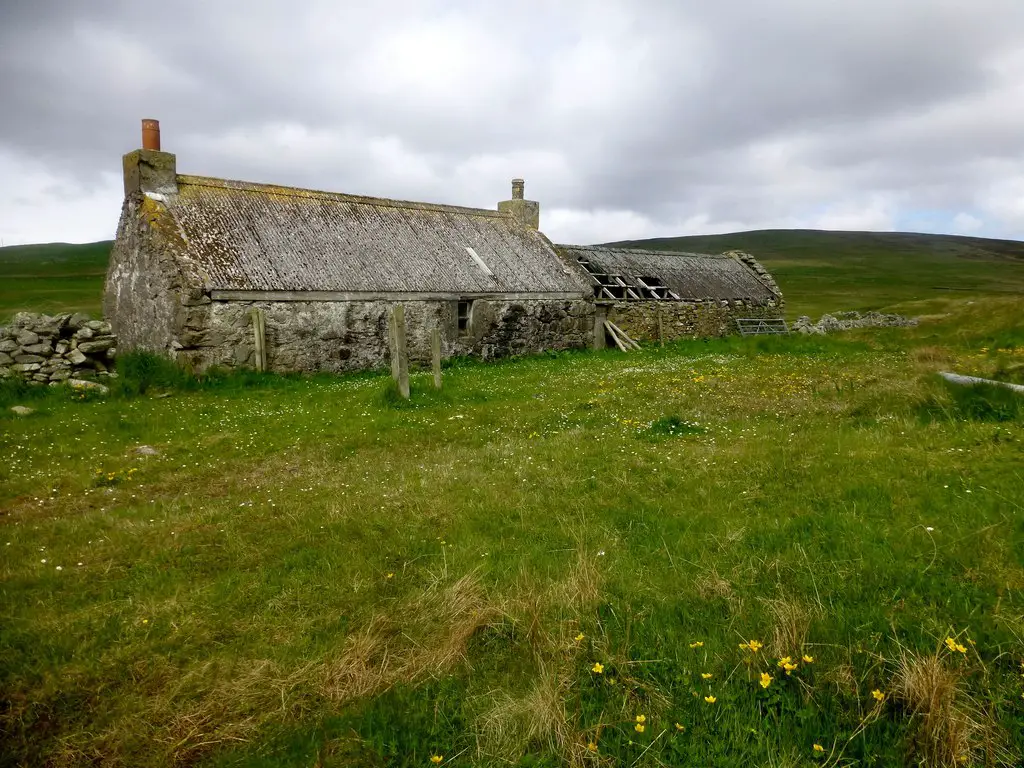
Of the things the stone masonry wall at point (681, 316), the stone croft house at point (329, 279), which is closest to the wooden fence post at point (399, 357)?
the stone croft house at point (329, 279)

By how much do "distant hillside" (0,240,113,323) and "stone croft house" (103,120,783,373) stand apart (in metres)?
23.7

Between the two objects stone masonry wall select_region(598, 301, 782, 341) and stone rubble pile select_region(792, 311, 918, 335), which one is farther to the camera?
stone rubble pile select_region(792, 311, 918, 335)

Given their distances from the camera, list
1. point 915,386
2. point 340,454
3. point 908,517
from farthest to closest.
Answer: point 915,386 → point 340,454 → point 908,517

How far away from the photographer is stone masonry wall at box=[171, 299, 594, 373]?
1702 centimetres

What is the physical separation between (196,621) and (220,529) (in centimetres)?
179

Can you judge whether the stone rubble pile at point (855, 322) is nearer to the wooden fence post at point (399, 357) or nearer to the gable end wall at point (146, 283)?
the wooden fence post at point (399, 357)

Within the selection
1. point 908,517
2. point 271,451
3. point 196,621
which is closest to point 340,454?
point 271,451

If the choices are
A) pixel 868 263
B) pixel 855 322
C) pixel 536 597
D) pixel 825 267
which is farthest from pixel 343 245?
pixel 868 263

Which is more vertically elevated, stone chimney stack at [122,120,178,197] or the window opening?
stone chimney stack at [122,120,178,197]

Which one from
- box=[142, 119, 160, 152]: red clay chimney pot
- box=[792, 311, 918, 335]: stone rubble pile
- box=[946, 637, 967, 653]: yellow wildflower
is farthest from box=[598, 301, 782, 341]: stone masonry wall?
box=[946, 637, 967, 653]: yellow wildflower

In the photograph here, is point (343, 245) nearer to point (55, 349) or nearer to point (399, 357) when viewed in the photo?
point (55, 349)

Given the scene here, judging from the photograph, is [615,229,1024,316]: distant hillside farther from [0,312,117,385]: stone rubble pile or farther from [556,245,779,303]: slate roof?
[0,312,117,385]: stone rubble pile

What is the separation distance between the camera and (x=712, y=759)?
317 centimetres

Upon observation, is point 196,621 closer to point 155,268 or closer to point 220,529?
point 220,529
